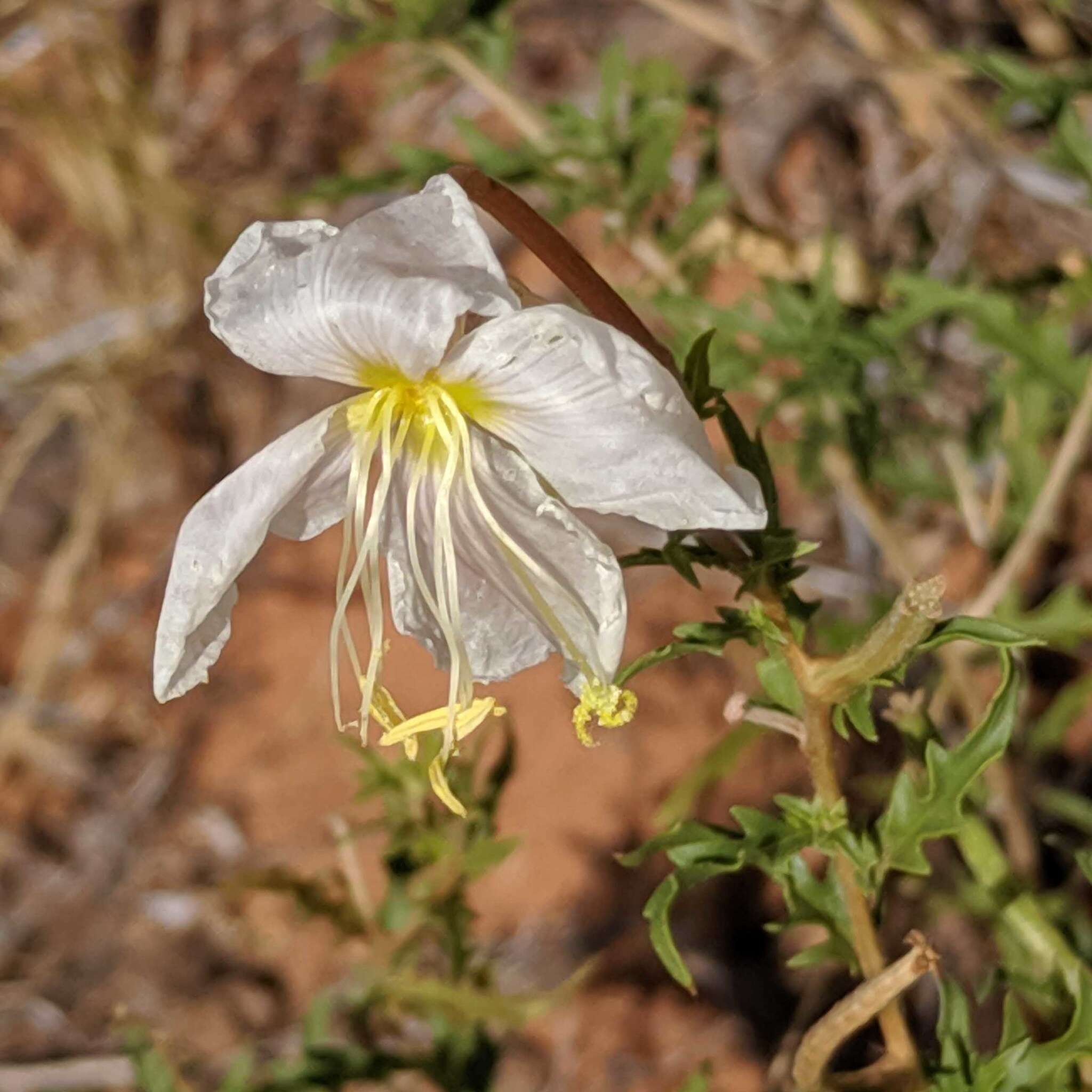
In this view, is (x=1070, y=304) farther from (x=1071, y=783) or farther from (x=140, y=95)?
(x=140, y=95)

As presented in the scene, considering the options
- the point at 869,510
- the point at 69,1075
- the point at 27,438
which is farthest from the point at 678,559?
the point at 27,438

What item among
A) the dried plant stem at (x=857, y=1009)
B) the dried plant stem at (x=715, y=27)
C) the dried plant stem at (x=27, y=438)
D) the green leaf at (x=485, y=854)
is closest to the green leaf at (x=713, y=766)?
the green leaf at (x=485, y=854)

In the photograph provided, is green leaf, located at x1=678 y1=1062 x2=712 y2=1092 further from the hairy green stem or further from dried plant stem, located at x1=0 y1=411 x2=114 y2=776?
dried plant stem, located at x1=0 y1=411 x2=114 y2=776

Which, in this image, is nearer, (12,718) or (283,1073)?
(283,1073)

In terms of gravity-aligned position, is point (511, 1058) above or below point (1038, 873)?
below

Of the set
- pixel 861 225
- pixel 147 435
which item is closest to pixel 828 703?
pixel 861 225

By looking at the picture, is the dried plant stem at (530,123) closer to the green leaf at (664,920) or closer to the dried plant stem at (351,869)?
the dried plant stem at (351,869)
